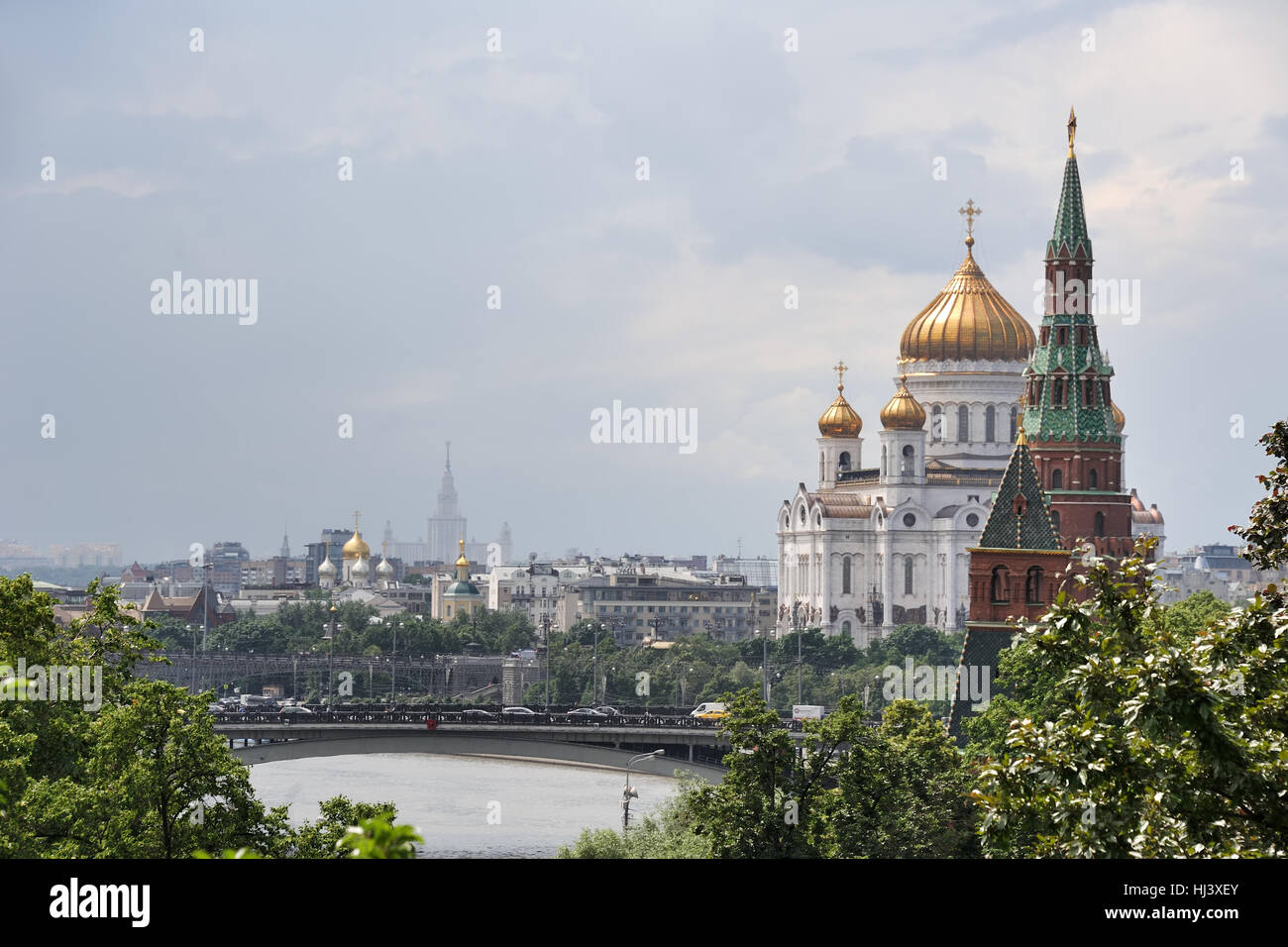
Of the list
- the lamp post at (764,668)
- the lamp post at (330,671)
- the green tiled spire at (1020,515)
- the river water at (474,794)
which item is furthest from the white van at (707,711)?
the green tiled spire at (1020,515)

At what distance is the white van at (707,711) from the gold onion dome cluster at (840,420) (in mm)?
39350

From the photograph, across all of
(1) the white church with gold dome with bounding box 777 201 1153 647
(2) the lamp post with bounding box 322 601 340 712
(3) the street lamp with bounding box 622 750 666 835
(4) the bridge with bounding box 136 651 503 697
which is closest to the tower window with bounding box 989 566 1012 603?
(3) the street lamp with bounding box 622 750 666 835

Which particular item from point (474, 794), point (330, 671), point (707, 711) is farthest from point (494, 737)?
point (330, 671)

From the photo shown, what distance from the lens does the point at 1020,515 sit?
53.5 metres

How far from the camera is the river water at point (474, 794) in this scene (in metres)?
61.6

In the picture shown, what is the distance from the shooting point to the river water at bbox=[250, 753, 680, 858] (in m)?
61.6

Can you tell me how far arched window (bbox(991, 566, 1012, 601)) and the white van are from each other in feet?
86.8

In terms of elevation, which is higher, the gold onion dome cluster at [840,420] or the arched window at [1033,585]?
the gold onion dome cluster at [840,420]

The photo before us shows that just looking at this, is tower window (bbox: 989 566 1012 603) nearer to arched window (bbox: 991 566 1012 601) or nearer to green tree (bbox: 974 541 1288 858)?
arched window (bbox: 991 566 1012 601)

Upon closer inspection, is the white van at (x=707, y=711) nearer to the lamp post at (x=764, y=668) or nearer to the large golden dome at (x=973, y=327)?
the lamp post at (x=764, y=668)

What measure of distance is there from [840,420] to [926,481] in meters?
8.15
